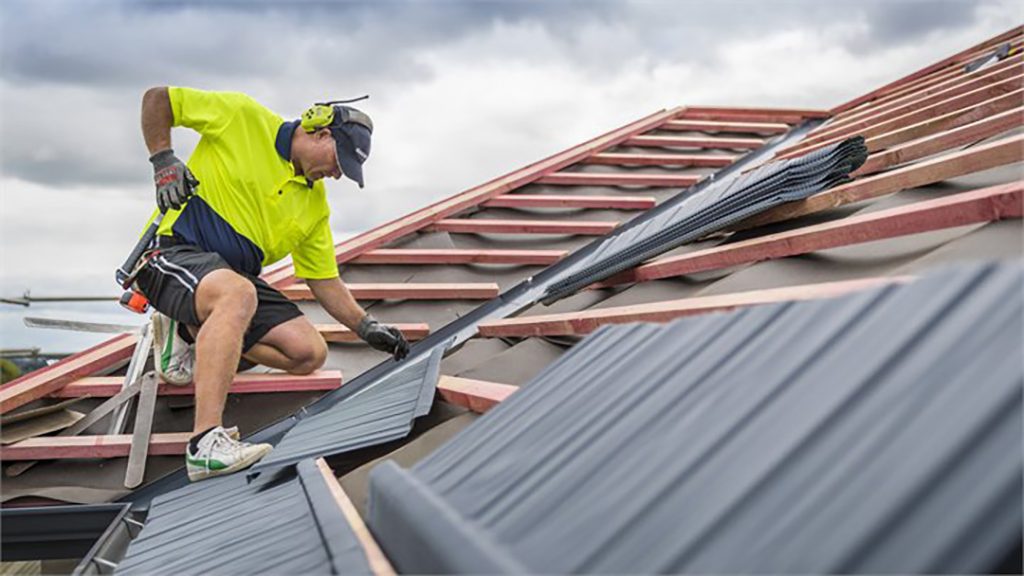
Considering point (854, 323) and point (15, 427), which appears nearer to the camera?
point (854, 323)

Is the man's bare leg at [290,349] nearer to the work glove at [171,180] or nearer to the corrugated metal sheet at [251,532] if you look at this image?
the work glove at [171,180]

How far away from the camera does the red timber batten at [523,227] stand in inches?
218

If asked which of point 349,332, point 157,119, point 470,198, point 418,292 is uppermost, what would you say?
point 157,119

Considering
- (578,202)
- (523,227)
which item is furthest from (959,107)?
(523,227)

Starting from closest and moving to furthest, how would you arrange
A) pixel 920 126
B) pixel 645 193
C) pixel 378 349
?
1. pixel 920 126
2. pixel 378 349
3. pixel 645 193

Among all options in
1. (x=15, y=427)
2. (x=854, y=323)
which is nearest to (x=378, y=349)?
(x=15, y=427)

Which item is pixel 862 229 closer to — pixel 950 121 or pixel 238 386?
pixel 950 121

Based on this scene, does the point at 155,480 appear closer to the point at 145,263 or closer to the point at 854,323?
the point at 145,263

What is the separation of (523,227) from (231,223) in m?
2.34

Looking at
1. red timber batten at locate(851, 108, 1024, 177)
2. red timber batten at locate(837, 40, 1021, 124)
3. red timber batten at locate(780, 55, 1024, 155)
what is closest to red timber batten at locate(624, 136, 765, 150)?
red timber batten at locate(837, 40, 1021, 124)

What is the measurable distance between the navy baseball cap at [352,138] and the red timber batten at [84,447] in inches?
58.6

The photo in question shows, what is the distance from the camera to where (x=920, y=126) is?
13.2 ft

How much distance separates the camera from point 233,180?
375 cm

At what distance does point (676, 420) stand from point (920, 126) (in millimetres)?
3385
